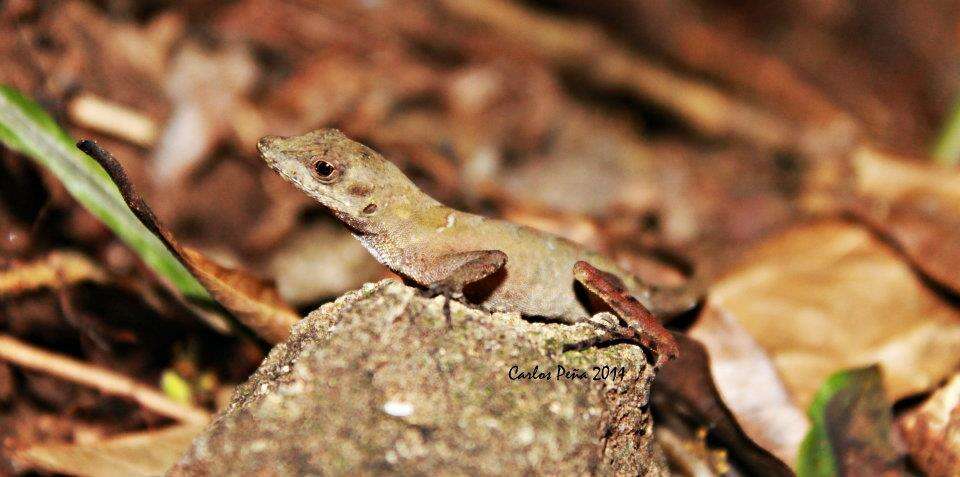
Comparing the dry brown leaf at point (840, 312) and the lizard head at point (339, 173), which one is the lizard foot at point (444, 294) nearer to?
the lizard head at point (339, 173)

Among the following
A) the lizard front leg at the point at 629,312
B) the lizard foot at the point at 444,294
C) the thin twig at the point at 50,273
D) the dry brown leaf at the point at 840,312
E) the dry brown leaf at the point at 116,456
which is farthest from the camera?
the dry brown leaf at the point at 840,312

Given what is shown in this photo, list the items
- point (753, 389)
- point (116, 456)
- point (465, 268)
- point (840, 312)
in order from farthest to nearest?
point (840, 312) < point (753, 389) < point (116, 456) < point (465, 268)

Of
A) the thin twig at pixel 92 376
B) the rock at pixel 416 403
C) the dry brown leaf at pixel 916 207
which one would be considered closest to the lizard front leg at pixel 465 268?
the rock at pixel 416 403

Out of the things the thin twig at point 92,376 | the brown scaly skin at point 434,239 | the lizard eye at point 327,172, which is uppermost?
the lizard eye at point 327,172

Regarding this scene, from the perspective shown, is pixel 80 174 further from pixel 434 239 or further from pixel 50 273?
pixel 434 239

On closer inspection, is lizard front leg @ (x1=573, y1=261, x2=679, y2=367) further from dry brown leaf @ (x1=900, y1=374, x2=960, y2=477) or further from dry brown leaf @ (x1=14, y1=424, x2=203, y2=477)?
dry brown leaf @ (x1=14, y1=424, x2=203, y2=477)

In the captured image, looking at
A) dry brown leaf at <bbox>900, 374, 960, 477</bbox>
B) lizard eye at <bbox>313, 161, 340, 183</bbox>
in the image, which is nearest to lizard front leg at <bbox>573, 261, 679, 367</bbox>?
lizard eye at <bbox>313, 161, 340, 183</bbox>

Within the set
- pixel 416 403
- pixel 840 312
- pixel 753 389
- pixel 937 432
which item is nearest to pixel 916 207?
pixel 840 312
